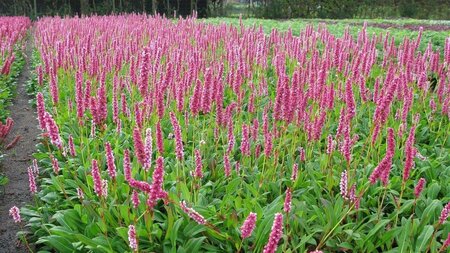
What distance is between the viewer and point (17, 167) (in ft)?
16.9

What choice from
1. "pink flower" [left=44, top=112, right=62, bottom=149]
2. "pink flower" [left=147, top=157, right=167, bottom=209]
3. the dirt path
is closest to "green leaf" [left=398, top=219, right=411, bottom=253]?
"pink flower" [left=147, top=157, right=167, bottom=209]

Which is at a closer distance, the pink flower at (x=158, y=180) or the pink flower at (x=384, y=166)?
the pink flower at (x=158, y=180)

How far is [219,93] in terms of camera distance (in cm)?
428

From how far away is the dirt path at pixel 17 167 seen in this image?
3793 mm

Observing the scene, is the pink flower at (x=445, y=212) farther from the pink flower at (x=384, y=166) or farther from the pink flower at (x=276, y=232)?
the pink flower at (x=276, y=232)

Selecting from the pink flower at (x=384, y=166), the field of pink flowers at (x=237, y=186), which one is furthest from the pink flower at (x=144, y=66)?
the pink flower at (x=384, y=166)

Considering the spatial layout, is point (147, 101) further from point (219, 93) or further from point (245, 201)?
point (245, 201)

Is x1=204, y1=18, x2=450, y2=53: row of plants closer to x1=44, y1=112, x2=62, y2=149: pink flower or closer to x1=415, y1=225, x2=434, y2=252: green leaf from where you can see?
x1=415, y1=225, x2=434, y2=252: green leaf

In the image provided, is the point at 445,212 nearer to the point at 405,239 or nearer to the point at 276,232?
the point at 405,239

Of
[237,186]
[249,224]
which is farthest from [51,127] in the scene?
[237,186]

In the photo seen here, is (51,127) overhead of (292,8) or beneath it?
beneath

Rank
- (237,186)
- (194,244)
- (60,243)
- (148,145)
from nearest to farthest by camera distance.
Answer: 1. (148,145)
2. (194,244)
3. (60,243)
4. (237,186)

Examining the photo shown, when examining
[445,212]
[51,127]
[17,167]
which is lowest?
[17,167]

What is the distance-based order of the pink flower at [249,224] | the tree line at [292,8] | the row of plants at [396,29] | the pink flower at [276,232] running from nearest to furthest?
1. the pink flower at [276,232]
2. the pink flower at [249,224]
3. the row of plants at [396,29]
4. the tree line at [292,8]
